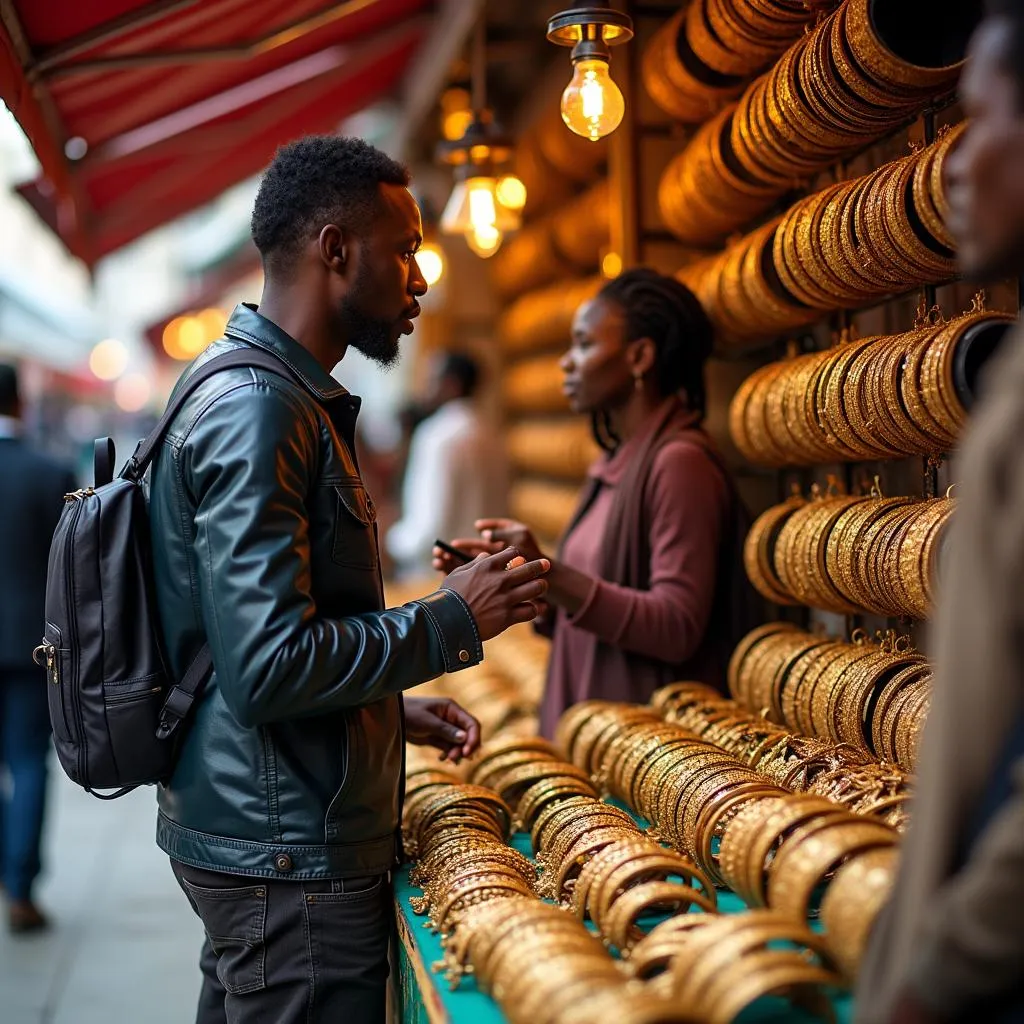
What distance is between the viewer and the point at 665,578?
9.58ft

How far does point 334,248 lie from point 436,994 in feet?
3.89

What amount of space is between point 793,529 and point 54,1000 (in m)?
3.12

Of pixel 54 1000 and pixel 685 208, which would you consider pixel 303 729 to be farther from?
pixel 54 1000

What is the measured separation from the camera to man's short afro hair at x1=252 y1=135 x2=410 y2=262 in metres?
2.03

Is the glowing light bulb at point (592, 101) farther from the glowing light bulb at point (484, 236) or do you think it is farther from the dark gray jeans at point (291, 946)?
the dark gray jeans at point (291, 946)

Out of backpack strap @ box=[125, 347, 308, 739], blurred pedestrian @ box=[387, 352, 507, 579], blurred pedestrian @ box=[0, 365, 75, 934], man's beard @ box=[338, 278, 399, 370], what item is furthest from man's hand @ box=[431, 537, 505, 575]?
blurred pedestrian @ box=[387, 352, 507, 579]

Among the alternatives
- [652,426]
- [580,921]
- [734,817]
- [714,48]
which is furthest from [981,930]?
[714,48]

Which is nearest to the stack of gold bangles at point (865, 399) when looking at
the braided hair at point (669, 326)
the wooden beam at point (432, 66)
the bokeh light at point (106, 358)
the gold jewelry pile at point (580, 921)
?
the braided hair at point (669, 326)

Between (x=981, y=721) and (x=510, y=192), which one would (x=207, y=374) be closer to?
(x=981, y=721)

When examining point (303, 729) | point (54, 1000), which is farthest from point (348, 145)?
point (54, 1000)

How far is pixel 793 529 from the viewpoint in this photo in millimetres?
2676

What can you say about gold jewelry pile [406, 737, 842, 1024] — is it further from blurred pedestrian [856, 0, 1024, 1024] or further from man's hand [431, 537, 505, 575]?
man's hand [431, 537, 505, 575]

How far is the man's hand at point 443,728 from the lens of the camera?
2553 millimetres

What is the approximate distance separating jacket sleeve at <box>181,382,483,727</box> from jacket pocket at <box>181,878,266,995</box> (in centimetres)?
36
